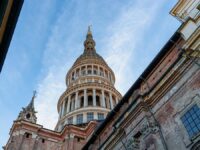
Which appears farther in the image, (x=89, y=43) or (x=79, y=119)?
(x=89, y=43)

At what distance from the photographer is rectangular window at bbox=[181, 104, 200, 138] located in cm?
1270

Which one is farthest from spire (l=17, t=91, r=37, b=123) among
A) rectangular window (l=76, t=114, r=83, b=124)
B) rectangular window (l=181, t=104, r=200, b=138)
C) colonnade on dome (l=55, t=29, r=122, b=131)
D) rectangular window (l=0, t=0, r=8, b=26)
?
rectangular window (l=0, t=0, r=8, b=26)

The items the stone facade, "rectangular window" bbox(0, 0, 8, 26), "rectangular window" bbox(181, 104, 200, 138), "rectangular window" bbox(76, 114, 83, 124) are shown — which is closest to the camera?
"rectangular window" bbox(0, 0, 8, 26)

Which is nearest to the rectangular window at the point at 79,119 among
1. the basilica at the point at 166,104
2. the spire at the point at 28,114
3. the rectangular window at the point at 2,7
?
the spire at the point at 28,114

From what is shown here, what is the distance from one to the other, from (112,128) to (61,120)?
2493 centimetres

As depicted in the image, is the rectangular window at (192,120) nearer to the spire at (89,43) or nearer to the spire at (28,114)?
the spire at (28,114)

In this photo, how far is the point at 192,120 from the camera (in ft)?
43.2

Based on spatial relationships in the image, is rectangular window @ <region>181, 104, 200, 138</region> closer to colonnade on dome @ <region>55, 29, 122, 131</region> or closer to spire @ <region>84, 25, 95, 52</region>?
colonnade on dome @ <region>55, 29, 122, 131</region>

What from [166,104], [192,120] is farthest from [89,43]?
[192,120]

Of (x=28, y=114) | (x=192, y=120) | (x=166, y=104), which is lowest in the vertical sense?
(x=192, y=120)

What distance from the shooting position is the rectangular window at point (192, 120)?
12703 millimetres

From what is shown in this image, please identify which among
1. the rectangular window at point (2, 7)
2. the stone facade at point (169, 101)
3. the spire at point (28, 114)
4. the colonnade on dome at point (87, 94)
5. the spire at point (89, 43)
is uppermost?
the spire at point (89, 43)

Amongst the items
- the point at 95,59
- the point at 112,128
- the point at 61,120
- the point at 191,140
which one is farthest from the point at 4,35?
the point at 95,59

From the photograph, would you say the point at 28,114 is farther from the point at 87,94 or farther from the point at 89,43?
the point at 89,43
